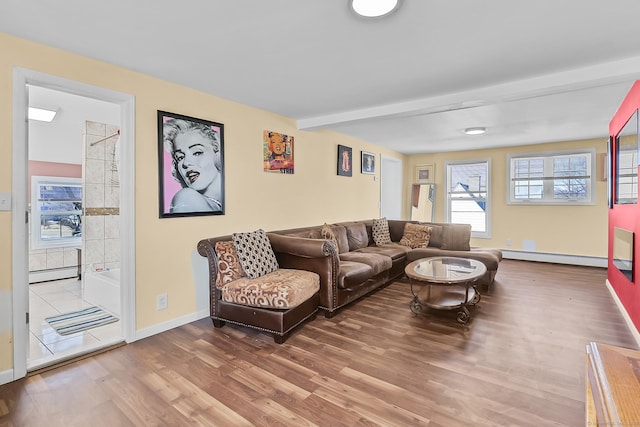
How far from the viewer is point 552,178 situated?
5.93 m

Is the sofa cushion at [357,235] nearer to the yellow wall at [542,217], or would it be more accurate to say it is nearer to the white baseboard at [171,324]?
the white baseboard at [171,324]

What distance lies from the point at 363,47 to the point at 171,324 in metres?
2.91

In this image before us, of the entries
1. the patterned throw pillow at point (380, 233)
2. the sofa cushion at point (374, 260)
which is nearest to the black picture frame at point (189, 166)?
the sofa cushion at point (374, 260)

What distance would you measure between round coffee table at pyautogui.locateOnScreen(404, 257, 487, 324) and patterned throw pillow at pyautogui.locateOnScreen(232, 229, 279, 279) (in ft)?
4.72

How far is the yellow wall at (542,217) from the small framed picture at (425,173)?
112 mm

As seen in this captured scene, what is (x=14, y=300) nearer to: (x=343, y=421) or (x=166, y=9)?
(x=166, y=9)

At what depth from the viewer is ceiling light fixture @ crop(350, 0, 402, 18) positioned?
169cm

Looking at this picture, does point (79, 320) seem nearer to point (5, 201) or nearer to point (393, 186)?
point (5, 201)

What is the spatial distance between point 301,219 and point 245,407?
2.85 metres

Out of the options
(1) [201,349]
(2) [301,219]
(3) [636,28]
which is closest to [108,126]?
(2) [301,219]

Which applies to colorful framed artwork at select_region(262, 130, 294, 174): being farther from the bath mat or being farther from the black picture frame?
the bath mat

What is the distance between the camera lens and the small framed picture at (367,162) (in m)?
5.81

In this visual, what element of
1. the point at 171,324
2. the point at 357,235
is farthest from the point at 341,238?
the point at 171,324

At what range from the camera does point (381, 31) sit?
2.02 m
